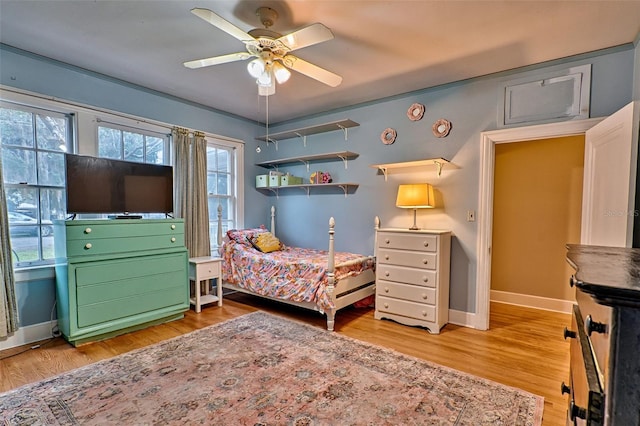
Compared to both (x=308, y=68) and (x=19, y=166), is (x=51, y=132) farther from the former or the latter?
(x=308, y=68)

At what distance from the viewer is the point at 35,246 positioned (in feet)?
9.38

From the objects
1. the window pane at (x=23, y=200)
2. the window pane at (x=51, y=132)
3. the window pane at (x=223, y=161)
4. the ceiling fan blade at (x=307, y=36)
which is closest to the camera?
the ceiling fan blade at (x=307, y=36)

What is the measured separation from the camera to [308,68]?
2309 millimetres

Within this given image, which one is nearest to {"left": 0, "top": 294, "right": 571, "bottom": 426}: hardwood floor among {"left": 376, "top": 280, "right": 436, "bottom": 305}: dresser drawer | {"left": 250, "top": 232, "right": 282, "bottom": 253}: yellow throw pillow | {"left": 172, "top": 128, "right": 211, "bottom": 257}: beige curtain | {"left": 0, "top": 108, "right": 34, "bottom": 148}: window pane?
{"left": 376, "top": 280, "right": 436, "bottom": 305}: dresser drawer

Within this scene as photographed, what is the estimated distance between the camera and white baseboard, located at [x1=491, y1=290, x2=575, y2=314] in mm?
3650

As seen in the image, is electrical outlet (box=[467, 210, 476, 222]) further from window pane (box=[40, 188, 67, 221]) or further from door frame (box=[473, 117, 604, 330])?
window pane (box=[40, 188, 67, 221])

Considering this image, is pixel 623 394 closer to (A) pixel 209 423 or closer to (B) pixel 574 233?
(A) pixel 209 423

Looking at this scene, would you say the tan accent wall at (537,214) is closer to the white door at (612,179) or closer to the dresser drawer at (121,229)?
the white door at (612,179)

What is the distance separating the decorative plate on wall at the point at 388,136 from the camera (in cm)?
A: 365

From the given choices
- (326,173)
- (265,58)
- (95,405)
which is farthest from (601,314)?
(326,173)

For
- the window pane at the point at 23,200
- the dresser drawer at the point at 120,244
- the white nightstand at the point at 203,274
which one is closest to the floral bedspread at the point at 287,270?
the white nightstand at the point at 203,274

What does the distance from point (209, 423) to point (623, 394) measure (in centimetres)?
184

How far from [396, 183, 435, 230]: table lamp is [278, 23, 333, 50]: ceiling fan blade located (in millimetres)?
1840

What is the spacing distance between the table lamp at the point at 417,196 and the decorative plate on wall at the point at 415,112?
80 centimetres
